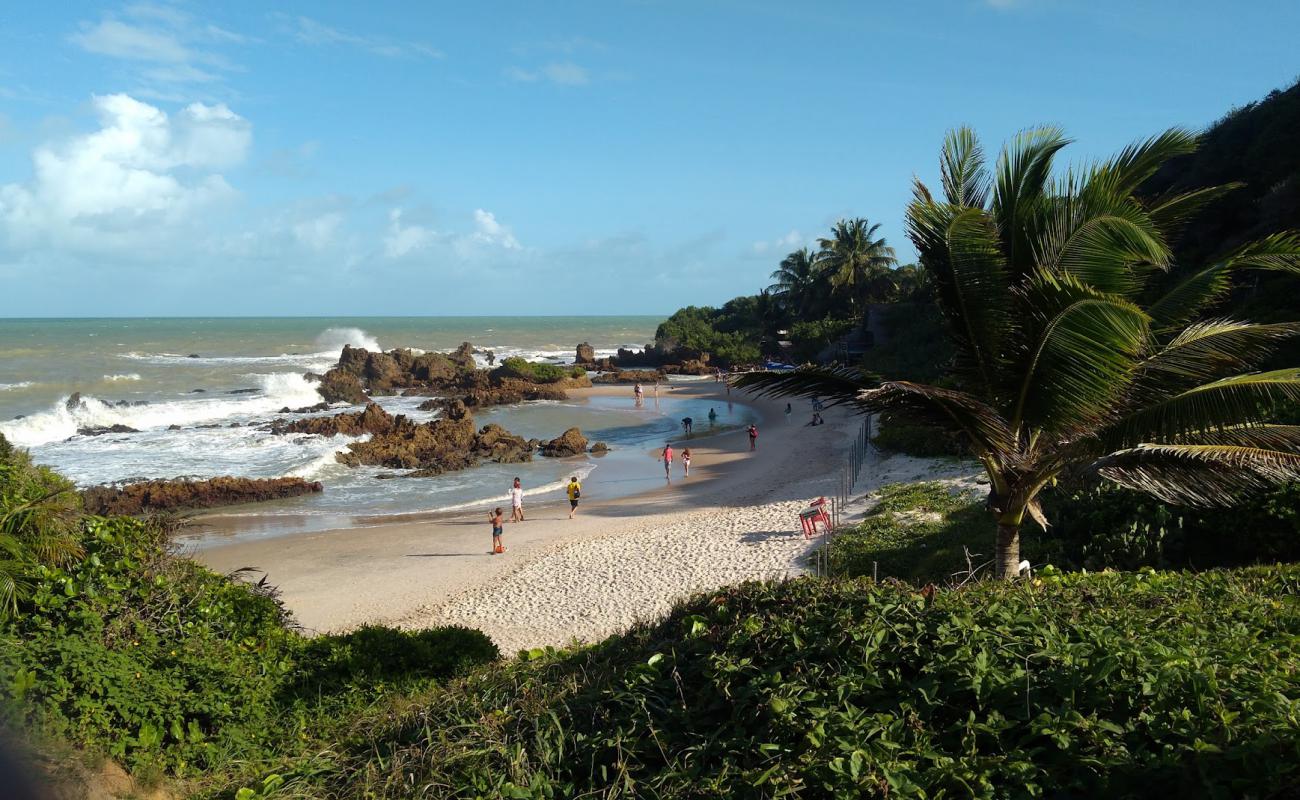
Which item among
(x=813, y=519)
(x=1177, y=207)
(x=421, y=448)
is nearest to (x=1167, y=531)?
(x=1177, y=207)

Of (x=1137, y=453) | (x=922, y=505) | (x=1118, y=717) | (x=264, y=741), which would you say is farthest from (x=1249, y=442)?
(x=922, y=505)

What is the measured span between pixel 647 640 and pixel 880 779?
1.94 metres

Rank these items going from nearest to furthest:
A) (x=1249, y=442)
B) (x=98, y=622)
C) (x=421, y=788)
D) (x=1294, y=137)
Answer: (x=421, y=788)
(x=1249, y=442)
(x=98, y=622)
(x=1294, y=137)

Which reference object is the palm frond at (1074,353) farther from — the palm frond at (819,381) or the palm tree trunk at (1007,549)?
the palm frond at (819,381)

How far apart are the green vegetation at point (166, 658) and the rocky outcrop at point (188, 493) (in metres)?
15.1

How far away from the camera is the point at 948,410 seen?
269 inches

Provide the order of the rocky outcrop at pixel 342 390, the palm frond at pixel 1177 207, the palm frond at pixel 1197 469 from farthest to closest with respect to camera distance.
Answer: the rocky outcrop at pixel 342 390 → the palm frond at pixel 1177 207 → the palm frond at pixel 1197 469

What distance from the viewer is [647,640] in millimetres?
4988

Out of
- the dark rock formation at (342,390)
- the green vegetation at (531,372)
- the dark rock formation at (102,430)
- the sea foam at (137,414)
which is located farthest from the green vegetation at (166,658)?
the green vegetation at (531,372)

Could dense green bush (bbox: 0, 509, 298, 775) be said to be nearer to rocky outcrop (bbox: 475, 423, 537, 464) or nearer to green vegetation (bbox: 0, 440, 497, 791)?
green vegetation (bbox: 0, 440, 497, 791)

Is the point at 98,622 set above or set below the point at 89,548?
below

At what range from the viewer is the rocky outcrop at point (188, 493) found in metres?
21.9

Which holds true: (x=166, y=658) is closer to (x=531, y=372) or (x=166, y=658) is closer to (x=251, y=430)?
(x=251, y=430)

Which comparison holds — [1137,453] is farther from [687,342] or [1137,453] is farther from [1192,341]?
[687,342]
